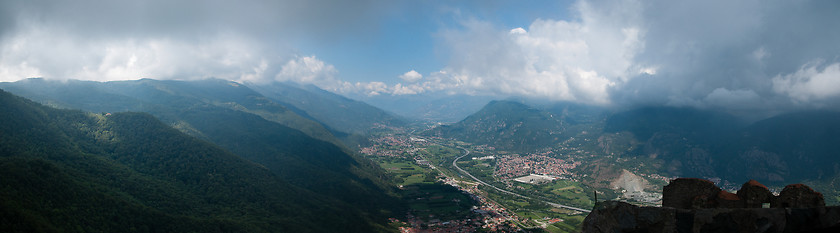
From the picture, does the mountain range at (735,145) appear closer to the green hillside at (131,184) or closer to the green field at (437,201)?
the green field at (437,201)

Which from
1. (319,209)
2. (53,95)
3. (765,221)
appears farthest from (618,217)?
(53,95)

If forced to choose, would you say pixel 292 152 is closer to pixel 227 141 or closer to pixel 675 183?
pixel 227 141

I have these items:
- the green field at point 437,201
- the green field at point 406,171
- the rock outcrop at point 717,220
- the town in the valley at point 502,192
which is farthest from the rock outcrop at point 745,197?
the green field at point 406,171

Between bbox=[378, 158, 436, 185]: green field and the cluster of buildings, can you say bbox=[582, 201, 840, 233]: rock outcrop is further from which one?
the cluster of buildings

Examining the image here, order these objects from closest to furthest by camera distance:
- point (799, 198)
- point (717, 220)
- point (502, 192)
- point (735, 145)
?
1. point (717, 220)
2. point (799, 198)
3. point (502, 192)
4. point (735, 145)

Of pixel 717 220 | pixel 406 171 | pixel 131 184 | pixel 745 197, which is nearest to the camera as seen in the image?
pixel 717 220

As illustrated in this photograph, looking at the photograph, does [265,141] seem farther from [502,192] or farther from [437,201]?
[502,192]

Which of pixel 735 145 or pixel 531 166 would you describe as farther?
pixel 531 166

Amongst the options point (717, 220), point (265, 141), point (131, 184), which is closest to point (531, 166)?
point (265, 141)
